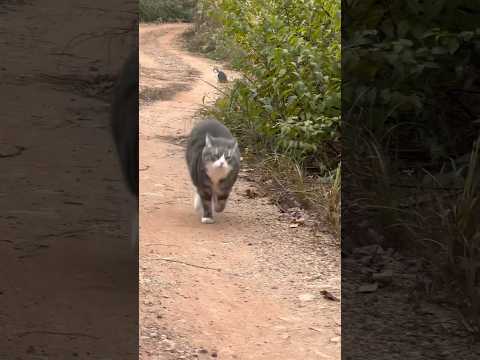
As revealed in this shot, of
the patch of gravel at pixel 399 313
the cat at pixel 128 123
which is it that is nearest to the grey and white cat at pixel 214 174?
the cat at pixel 128 123

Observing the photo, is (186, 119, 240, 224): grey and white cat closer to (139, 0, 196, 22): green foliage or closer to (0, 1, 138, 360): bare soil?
(0, 1, 138, 360): bare soil

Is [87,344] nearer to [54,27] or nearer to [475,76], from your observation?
[54,27]

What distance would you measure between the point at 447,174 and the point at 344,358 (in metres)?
0.48

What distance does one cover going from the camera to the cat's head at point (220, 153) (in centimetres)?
497

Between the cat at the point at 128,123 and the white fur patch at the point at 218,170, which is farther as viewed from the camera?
the white fur patch at the point at 218,170

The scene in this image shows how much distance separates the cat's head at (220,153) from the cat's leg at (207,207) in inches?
7.3

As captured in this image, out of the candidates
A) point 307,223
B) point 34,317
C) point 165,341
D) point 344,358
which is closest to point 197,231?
point 307,223

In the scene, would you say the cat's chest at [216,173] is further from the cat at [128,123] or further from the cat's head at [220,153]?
the cat at [128,123]

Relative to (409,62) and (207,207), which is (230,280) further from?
(409,62)

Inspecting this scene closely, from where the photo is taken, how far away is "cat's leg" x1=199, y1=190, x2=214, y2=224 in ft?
16.2

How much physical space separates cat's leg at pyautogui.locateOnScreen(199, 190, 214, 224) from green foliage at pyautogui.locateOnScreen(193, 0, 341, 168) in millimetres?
902

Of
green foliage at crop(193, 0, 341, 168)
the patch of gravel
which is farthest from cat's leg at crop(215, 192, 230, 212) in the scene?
the patch of gravel

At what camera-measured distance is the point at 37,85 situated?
2.22 m

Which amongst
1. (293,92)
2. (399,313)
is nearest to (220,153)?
(293,92)
